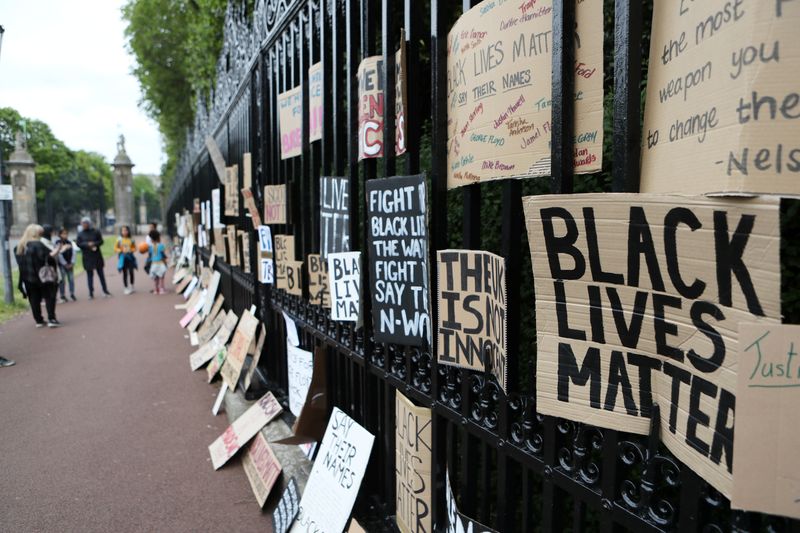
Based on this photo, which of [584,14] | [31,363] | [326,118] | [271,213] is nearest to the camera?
[584,14]

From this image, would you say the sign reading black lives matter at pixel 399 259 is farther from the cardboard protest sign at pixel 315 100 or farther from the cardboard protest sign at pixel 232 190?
the cardboard protest sign at pixel 232 190

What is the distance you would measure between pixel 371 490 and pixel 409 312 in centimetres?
135

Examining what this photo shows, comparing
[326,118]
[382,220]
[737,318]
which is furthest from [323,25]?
[737,318]

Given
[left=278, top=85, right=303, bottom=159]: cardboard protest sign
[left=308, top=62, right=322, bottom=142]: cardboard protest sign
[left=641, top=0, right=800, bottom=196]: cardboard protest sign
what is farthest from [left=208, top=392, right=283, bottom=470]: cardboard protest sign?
[left=641, top=0, right=800, bottom=196]: cardboard protest sign

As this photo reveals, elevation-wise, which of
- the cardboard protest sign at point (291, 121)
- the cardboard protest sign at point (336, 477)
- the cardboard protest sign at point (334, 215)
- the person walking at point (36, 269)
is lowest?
the cardboard protest sign at point (336, 477)

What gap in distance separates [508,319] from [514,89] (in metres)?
0.74

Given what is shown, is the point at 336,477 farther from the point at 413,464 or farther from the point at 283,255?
the point at 283,255

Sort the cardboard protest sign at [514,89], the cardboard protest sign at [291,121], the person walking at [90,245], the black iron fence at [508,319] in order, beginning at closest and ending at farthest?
1. the black iron fence at [508,319]
2. the cardboard protest sign at [514,89]
3. the cardboard protest sign at [291,121]
4. the person walking at [90,245]

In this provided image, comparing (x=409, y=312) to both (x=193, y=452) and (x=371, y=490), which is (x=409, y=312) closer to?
(x=371, y=490)

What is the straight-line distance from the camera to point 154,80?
2355 centimetres

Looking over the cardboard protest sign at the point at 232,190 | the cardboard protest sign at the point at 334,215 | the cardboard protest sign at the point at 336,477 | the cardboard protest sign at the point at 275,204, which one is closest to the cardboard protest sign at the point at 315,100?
the cardboard protest sign at the point at 334,215

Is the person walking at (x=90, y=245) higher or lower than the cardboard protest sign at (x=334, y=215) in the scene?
lower

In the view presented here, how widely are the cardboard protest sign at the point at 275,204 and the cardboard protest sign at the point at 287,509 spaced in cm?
200

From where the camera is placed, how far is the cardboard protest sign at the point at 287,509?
11.3ft
